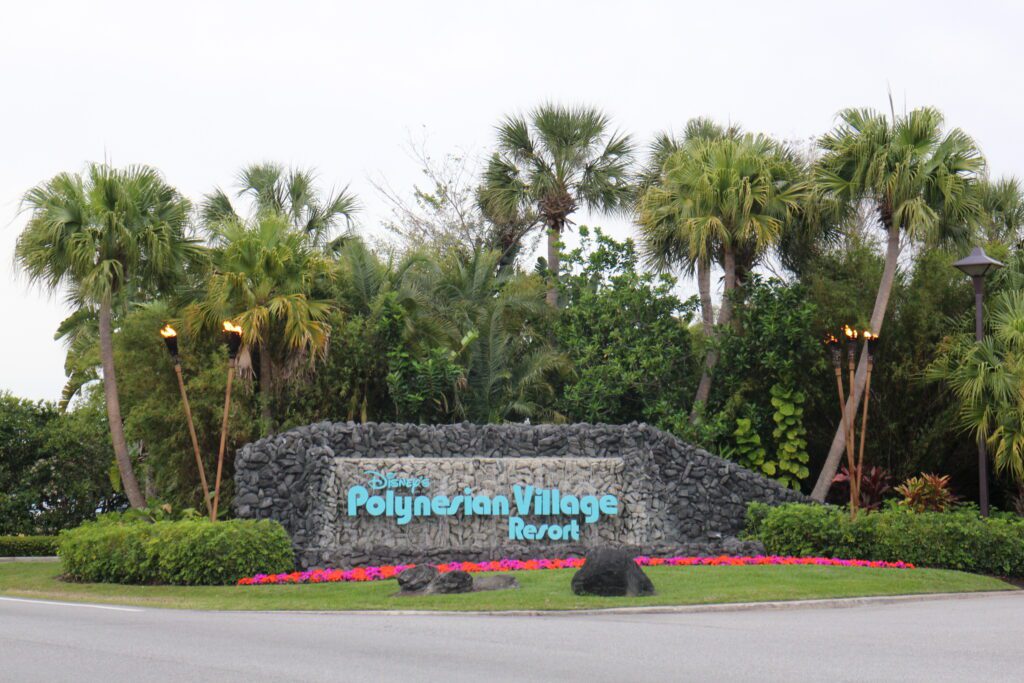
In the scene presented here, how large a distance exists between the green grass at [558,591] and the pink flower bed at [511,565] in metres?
0.68

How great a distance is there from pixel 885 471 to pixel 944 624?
13.4m

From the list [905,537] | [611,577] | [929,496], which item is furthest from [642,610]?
[929,496]

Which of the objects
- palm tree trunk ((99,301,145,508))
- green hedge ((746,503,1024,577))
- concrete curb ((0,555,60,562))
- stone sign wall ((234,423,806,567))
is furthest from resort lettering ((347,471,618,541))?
concrete curb ((0,555,60,562))

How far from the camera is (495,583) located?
1612 cm

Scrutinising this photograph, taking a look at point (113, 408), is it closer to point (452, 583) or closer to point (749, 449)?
point (452, 583)

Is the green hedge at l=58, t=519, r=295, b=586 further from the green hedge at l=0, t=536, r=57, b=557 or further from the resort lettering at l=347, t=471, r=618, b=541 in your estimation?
the green hedge at l=0, t=536, r=57, b=557

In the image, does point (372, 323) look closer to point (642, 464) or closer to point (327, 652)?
point (642, 464)

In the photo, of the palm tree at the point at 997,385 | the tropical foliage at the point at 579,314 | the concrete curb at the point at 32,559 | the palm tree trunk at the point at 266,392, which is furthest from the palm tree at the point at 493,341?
the concrete curb at the point at 32,559

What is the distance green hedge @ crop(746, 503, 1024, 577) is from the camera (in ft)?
65.8

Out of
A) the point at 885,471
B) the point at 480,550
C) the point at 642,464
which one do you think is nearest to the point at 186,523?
the point at 480,550

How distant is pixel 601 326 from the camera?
2677cm

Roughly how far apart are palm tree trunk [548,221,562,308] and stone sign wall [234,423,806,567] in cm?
729

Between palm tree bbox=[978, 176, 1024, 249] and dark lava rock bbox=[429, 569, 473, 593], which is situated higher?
palm tree bbox=[978, 176, 1024, 249]

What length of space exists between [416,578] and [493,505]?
5.79 metres
